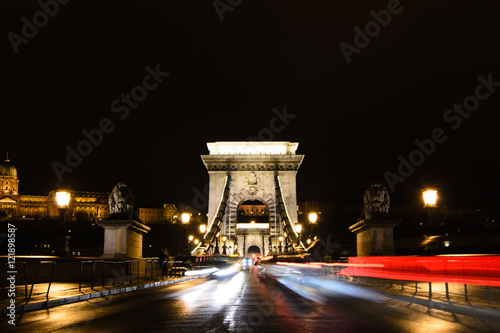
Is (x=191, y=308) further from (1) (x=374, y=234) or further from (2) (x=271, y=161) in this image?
(2) (x=271, y=161)

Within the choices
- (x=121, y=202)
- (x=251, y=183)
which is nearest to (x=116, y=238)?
(x=121, y=202)

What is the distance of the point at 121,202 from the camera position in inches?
918

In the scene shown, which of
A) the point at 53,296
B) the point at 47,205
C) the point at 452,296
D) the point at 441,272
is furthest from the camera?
the point at 47,205

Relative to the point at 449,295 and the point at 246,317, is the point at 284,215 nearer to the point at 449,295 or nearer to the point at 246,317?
the point at 449,295

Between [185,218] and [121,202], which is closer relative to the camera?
[121,202]

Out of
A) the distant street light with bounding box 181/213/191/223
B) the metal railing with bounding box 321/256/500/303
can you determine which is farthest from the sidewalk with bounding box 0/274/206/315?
the distant street light with bounding box 181/213/191/223

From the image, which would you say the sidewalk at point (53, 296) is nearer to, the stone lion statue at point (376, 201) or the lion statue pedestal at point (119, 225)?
Result: the lion statue pedestal at point (119, 225)

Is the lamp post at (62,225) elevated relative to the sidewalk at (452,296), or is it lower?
elevated

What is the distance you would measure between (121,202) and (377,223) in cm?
1045

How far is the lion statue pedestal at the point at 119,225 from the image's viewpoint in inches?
895

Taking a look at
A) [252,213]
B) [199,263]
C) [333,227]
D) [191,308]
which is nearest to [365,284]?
[191,308]

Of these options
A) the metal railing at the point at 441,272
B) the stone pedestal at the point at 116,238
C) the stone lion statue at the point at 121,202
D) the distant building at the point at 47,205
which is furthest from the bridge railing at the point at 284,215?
the distant building at the point at 47,205

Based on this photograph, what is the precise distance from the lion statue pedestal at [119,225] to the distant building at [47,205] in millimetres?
147051

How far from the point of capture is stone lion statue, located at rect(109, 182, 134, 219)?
76.3 ft
